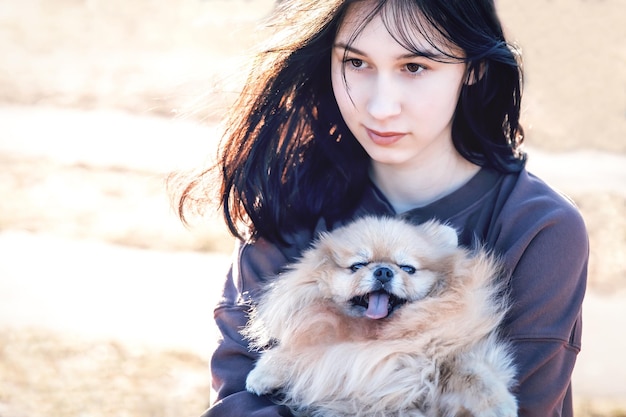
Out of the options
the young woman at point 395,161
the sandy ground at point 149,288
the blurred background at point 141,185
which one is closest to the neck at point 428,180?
the young woman at point 395,161

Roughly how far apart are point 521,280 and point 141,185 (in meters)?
5.04

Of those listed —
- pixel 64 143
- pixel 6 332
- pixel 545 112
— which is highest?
pixel 545 112

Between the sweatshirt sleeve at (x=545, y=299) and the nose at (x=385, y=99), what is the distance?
406 mm

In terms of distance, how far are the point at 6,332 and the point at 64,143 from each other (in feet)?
11.1

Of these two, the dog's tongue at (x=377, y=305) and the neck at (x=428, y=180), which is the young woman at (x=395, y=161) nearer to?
the neck at (x=428, y=180)

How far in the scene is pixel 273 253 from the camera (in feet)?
7.45

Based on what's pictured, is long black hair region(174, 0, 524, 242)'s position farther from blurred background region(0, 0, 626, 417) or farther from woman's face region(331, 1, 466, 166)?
blurred background region(0, 0, 626, 417)

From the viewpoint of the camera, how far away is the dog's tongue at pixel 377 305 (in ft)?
6.25

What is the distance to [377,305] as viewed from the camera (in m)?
1.91

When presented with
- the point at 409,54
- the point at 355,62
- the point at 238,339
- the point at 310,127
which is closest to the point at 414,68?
the point at 409,54

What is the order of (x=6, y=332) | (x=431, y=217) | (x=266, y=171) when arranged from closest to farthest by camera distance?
1. (x=431, y=217)
2. (x=266, y=171)
3. (x=6, y=332)

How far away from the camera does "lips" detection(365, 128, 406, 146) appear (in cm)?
213

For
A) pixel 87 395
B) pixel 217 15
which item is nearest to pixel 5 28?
pixel 217 15

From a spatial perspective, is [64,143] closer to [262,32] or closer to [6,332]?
[6,332]
